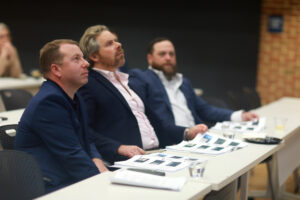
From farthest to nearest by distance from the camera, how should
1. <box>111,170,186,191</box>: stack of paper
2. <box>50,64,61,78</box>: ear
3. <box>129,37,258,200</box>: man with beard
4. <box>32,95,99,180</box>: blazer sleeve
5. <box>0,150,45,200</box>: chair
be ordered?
<box>129,37,258,200</box>: man with beard
<box>50,64,61,78</box>: ear
<box>32,95,99,180</box>: blazer sleeve
<box>0,150,45,200</box>: chair
<box>111,170,186,191</box>: stack of paper

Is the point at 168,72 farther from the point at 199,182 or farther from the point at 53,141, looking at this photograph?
the point at 199,182

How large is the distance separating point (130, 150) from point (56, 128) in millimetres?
676

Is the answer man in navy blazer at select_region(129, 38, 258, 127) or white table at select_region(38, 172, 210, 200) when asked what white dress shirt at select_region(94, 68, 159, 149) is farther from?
white table at select_region(38, 172, 210, 200)

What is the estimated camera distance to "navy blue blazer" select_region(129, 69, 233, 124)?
3.80 metres

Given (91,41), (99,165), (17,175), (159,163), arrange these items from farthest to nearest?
(91,41) < (99,165) < (159,163) < (17,175)

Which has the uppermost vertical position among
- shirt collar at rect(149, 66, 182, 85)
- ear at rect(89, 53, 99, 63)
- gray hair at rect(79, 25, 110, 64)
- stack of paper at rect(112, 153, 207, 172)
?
gray hair at rect(79, 25, 110, 64)

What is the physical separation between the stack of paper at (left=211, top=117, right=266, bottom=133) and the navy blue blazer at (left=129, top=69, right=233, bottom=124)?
0.31 m

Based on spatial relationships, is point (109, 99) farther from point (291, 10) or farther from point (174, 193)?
point (291, 10)

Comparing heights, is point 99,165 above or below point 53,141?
below

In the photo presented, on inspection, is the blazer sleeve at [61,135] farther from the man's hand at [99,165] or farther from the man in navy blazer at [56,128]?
the man's hand at [99,165]

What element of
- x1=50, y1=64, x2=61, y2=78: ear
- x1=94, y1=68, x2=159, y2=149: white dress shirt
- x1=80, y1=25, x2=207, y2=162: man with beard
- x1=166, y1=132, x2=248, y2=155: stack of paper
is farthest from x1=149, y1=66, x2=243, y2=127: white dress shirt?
x1=50, y1=64, x2=61, y2=78: ear

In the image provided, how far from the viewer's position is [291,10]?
→ 7.20m

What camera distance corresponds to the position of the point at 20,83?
623 centimetres

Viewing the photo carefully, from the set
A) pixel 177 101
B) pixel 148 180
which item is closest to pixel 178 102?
pixel 177 101
